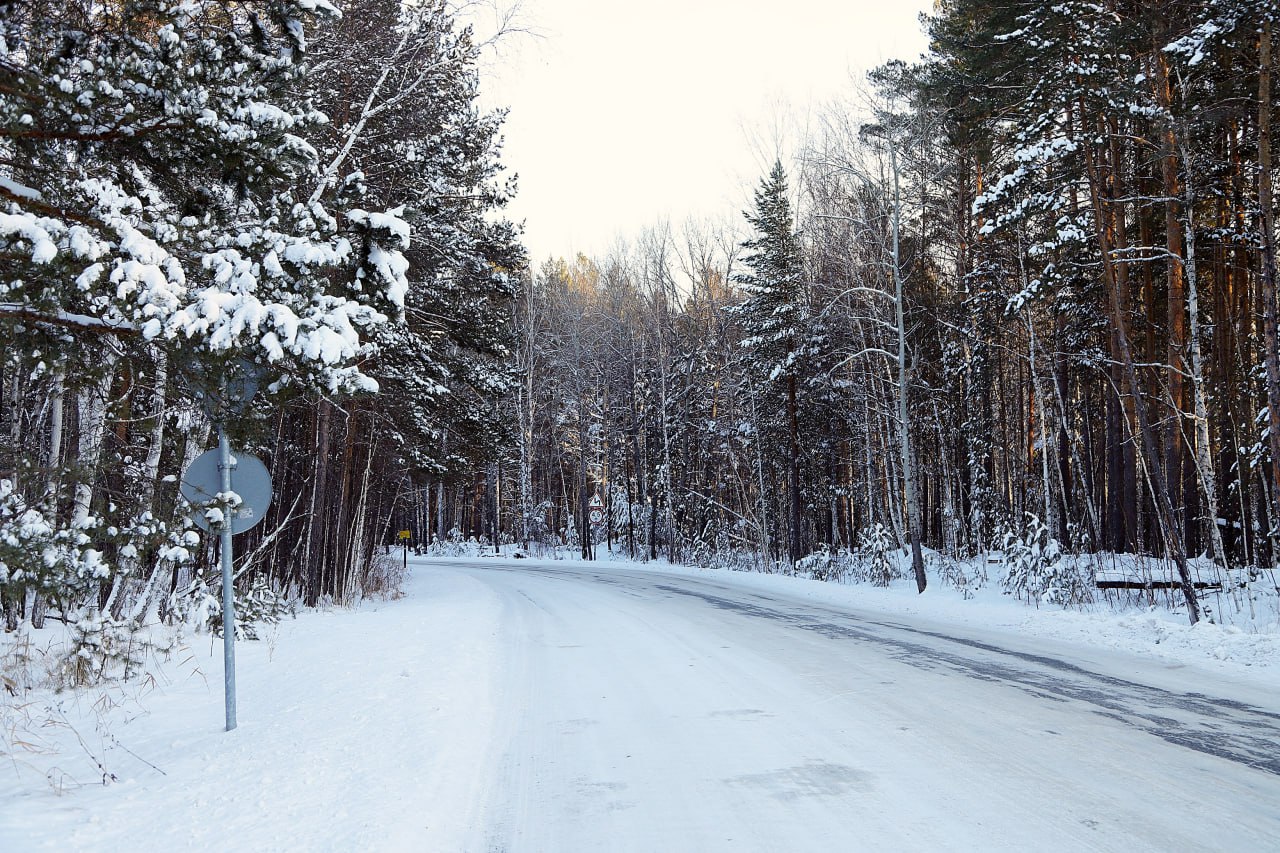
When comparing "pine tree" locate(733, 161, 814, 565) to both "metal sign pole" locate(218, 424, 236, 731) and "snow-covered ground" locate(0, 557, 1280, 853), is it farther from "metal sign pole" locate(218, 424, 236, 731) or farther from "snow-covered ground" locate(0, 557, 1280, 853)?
"metal sign pole" locate(218, 424, 236, 731)

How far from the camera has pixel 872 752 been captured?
5.25 m

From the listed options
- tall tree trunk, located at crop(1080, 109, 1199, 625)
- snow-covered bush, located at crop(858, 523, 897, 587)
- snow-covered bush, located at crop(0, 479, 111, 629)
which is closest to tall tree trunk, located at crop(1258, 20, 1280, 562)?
tall tree trunk, located at crop(1080, 109, 1199, 625)

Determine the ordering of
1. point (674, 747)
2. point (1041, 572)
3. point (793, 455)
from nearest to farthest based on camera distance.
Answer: point (674, 747), point (1041, 572), point (793, 455)

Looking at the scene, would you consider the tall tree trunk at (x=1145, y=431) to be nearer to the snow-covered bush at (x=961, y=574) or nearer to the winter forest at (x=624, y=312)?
the winter forest at (x=624, y=312)

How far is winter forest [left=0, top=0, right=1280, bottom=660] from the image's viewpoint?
5.57 meters

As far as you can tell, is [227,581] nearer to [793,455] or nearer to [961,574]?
[961,574]

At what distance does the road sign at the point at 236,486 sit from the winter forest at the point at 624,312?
1.39 ft

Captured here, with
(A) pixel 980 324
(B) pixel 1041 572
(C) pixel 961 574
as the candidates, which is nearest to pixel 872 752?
(B) pixel 1041 572

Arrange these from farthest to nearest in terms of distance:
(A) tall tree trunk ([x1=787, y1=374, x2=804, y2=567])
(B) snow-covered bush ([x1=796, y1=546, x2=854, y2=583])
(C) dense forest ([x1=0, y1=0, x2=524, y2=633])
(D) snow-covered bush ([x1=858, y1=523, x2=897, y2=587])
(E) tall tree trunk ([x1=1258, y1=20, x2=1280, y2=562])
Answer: (A) tall tree trunk ([x1=787, y1=374, x2=804, y2=567]) < (B) snow-covered bush ([x1=796, y1=546, x2=854, y2=583]) < (D) snow-covered bush ([x1=858, y1=523, x2=897, y2=587]) < (E) tall tree trunk ([x1=1258, y1=20, x2=1280, y2=562]) < (C) dense forest ([x1=0, y1=0, x2=524, y2=633])

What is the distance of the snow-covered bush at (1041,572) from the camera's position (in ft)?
46.1

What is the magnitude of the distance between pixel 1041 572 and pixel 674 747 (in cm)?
1144

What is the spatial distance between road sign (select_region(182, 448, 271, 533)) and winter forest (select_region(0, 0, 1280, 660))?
16.7 inches

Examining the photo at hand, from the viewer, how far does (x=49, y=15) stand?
564cm

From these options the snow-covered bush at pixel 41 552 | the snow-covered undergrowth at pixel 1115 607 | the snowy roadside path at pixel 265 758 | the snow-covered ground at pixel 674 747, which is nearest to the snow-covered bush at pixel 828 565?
the snow-covered undergrowth at pixel 1115 607
